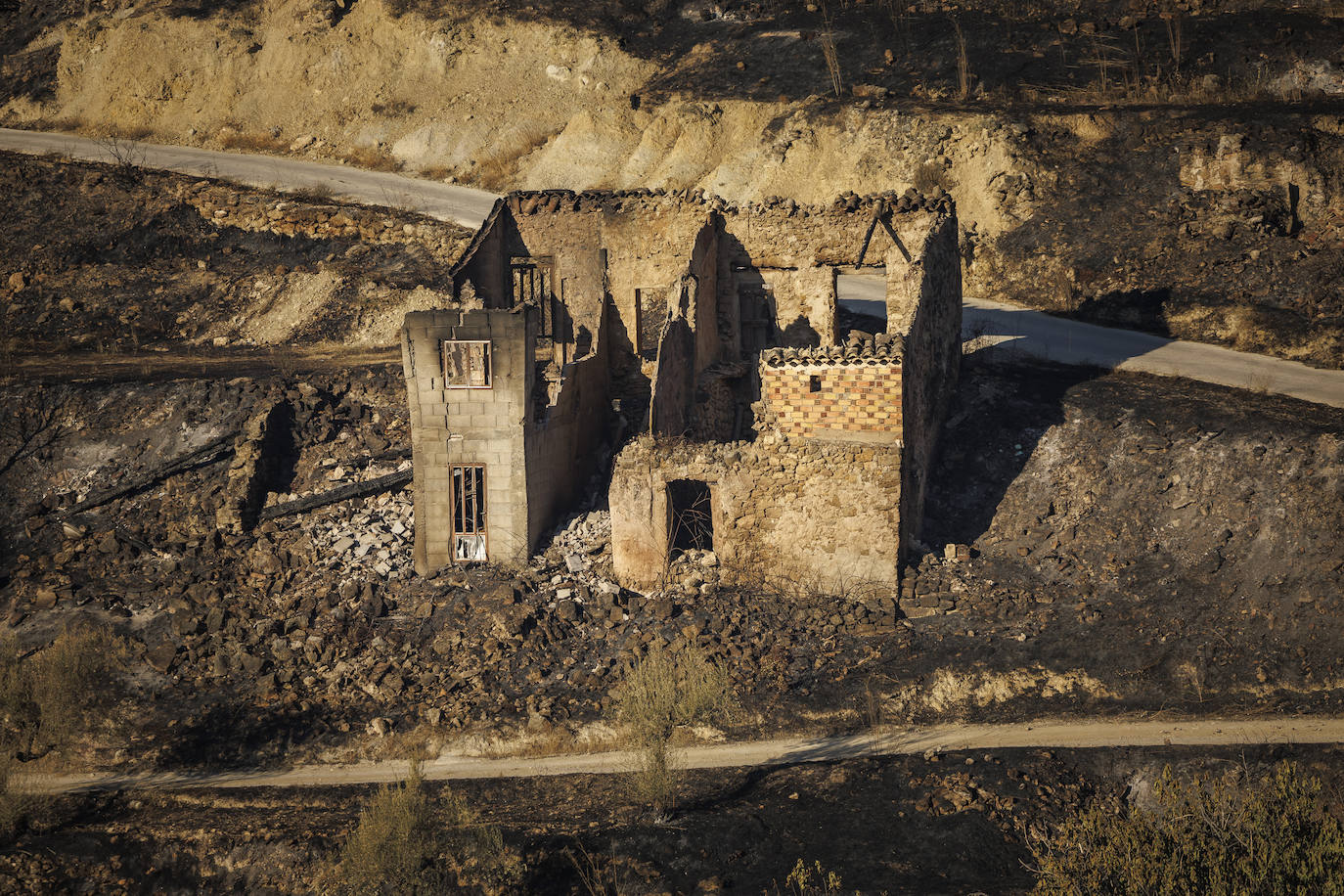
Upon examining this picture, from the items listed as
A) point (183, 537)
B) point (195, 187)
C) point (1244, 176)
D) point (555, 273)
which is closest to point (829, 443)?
point (555, 273)

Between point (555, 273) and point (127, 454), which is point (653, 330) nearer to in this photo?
point (555, 273)

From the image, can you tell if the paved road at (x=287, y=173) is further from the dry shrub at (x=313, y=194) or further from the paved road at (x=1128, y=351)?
the paved road at (x=1128, y=351)

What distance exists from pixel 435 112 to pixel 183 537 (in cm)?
2336

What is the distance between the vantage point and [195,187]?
4059cm

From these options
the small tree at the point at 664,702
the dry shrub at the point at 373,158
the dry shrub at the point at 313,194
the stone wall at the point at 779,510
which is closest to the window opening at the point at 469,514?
the stone wall at the point at 779,510

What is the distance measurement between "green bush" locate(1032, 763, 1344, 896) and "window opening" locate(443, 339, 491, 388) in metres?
12.3

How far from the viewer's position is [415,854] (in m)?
16.4

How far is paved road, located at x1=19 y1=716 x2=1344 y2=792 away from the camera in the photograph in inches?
728

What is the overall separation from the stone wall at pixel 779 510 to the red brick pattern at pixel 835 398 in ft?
1.10

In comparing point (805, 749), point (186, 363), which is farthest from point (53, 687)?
point (186, 363)

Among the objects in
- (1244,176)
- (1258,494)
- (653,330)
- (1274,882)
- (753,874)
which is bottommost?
(753,874)

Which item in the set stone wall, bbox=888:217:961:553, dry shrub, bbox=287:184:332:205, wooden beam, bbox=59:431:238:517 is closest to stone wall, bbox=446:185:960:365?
stone wall, bbox=888:217:961:553

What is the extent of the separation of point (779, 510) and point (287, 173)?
85.5ft

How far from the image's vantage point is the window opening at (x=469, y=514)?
23.4 m
